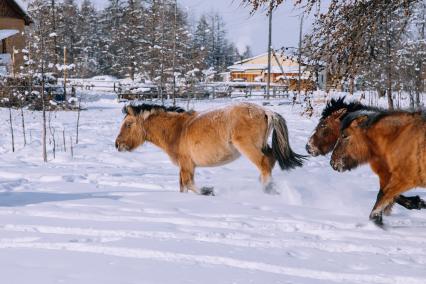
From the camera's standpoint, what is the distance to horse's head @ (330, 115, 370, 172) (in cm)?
600

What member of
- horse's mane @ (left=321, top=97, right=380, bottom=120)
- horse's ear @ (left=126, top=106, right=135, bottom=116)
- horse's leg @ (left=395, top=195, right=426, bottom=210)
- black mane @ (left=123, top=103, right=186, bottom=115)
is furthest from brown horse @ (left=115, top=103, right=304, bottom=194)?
horse's leg @ (left=395, top=195, right=426, bottom=210)

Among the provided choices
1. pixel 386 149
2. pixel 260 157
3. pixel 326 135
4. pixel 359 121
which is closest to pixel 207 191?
pixel 260 157

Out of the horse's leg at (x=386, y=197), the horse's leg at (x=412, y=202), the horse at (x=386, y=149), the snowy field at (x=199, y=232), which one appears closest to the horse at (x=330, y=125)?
the horse at (x=386, y=149)

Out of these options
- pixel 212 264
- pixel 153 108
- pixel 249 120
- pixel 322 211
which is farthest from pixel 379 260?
pixel 153 108

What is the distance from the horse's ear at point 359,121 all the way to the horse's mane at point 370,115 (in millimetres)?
16

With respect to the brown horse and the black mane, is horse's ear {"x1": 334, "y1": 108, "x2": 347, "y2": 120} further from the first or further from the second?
the black mane

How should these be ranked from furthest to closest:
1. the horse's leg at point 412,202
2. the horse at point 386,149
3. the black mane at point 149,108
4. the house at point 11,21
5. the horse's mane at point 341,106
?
the house at point 11,21 → the black mane at point 149,108 → the horse's mane at point 341,106 → the horse's leg at point 412,202 → the horse at point 386,149

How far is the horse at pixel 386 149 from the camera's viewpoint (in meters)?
5.42

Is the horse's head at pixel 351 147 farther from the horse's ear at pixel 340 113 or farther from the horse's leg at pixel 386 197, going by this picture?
the horse's leg at pixel 386 197

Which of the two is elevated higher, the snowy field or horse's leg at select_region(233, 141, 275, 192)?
horse's leg at select_region(233, 141, 275, 192)

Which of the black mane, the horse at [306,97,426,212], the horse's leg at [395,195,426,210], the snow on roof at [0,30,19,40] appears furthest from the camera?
the snow on roof at [0,30,19,40]

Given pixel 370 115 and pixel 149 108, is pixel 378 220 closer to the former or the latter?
pixel 370 115

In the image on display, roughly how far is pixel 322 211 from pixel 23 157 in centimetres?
840

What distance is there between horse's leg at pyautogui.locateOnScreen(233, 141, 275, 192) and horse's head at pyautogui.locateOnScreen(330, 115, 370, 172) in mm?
1616
